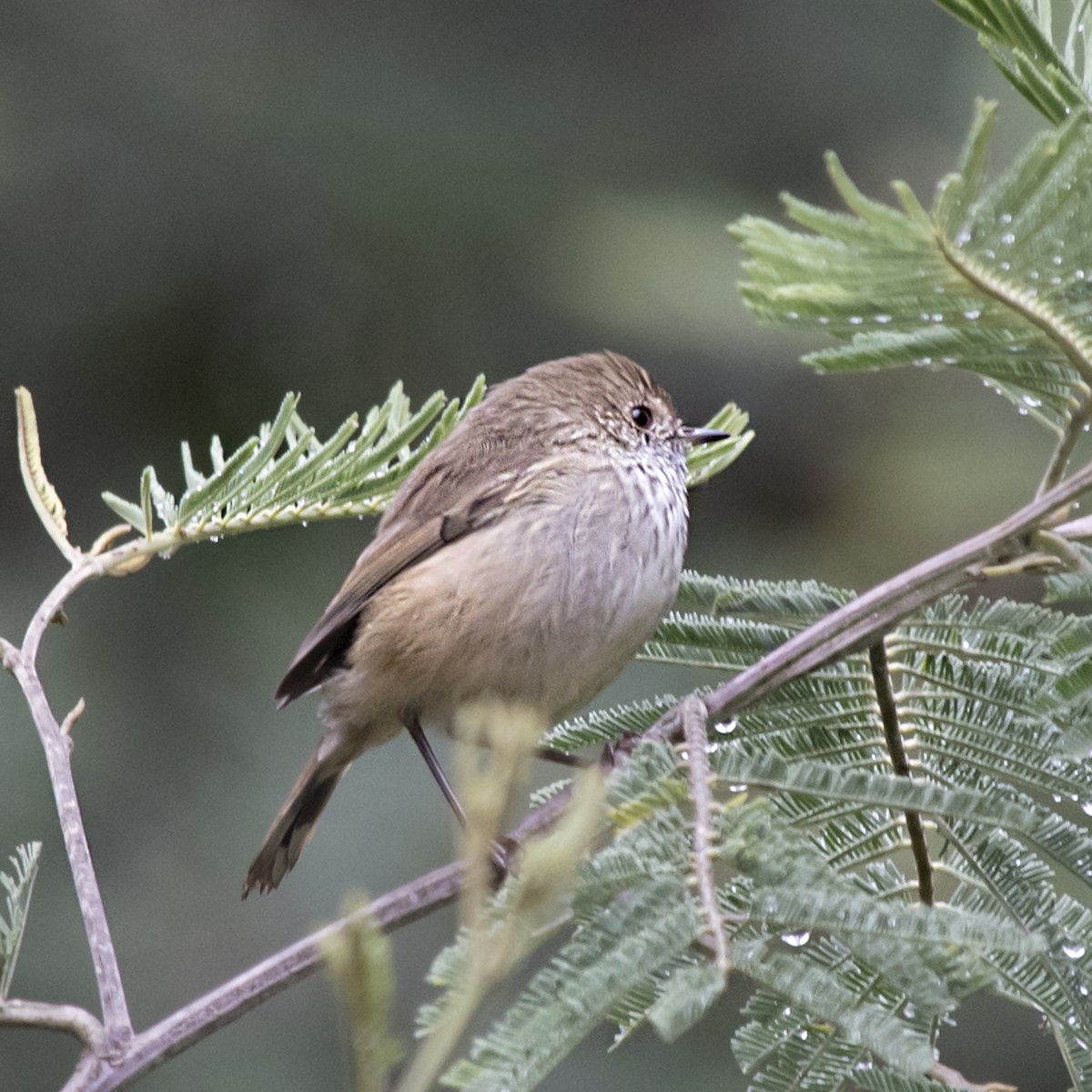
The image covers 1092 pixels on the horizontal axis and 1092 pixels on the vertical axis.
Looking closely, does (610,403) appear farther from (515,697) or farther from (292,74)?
(292,74)

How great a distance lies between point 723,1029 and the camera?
6121 millimetres

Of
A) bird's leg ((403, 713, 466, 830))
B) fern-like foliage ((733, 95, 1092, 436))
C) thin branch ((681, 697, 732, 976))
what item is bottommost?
thin branch ((681, 697, 732, 976))

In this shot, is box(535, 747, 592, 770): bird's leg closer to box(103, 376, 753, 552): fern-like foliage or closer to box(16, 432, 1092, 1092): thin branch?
box(103, 376, 753, 552): fern-like foliage

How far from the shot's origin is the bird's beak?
3730 millimetres

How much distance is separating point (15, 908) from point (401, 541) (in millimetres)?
1822

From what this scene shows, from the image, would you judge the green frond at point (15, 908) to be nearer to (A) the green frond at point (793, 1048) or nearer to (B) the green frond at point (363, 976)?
(A) the green frond at point (793, 1048)

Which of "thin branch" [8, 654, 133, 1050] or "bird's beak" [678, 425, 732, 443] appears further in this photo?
"bird's beak" [678, 425, 732, 443]

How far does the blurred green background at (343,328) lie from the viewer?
5914 millimetres

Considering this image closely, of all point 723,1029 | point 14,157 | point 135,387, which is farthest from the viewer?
point 14,157

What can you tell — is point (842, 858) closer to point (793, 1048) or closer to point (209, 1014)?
point (793, 1048)

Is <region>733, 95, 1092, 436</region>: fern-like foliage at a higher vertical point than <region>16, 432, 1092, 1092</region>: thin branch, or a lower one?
higher

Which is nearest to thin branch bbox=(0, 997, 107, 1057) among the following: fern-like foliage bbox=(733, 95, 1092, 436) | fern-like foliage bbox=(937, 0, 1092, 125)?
fern-like foliage bbox=(733, 95, 1092, 436)

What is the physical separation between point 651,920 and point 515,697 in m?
2.00

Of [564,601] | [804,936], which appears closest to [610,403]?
[564,601]
